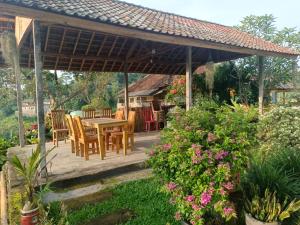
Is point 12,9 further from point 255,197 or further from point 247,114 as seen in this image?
point 255,197

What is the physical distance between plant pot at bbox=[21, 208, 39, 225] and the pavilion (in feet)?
5.11

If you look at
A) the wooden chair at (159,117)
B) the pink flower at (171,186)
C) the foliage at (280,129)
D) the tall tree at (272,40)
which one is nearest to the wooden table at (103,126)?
the pink flower at (171,186)

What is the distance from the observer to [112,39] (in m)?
7.66

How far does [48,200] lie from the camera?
350 cm

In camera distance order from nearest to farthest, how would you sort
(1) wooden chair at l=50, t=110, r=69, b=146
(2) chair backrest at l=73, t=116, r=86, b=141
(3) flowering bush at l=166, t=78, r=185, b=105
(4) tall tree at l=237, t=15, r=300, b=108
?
(2) chair backrest at l=73, t=116, r=86, b=141 < (1) wooden chair at l=50, t=110, r=69, b=146 < (3) flowering bush at l=166, t=78, r=185, b=105 < (4) tall tree at l=237, t=15, r=300, b=108

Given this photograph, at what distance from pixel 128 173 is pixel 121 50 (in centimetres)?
519

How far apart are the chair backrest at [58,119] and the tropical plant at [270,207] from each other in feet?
19.0

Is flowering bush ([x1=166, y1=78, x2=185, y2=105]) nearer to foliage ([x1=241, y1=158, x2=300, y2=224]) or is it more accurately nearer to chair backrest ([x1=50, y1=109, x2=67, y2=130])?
chair backrest ([x1=50, y1=109, x2=67, y2=130])

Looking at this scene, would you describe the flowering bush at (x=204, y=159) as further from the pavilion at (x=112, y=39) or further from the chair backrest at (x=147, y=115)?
the chair backrest at (x=147, y=115)

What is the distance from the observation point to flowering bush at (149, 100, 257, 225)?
2447mm

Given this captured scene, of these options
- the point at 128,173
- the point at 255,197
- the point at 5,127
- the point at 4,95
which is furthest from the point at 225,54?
the point at 4,95

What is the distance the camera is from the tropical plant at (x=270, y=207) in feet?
8.43

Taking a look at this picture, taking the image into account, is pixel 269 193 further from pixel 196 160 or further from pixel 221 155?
pixel 196 160

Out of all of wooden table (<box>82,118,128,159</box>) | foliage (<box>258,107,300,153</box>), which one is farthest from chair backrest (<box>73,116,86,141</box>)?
foliage (<box>258,107,300,153</box>)
